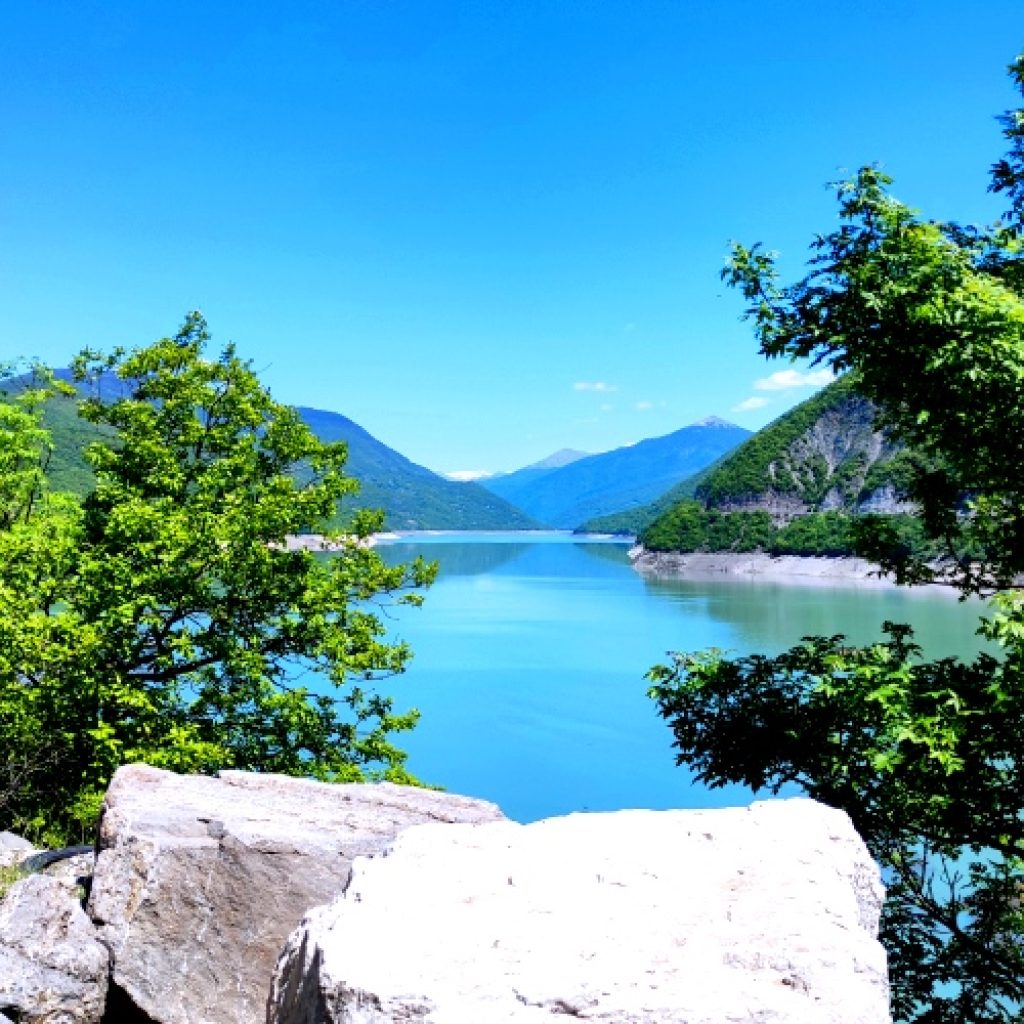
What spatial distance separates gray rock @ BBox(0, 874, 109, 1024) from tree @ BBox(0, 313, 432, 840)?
7177 millimetres

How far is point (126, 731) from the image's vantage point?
14156mm

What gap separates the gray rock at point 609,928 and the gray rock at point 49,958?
6.54 ft

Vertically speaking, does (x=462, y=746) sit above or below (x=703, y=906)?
below

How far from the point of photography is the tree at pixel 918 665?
6.92 m

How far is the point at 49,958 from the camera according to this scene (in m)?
5.84

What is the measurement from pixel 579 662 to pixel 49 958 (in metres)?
54.2

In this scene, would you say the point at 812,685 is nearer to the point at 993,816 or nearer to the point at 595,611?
the point at 993,816

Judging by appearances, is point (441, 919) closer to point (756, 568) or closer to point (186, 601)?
point (186, 601)

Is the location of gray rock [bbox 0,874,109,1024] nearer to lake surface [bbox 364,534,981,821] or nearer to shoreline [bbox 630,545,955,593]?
lake surface [bbox 364,534,981,821]

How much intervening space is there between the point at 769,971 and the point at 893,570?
6.02m

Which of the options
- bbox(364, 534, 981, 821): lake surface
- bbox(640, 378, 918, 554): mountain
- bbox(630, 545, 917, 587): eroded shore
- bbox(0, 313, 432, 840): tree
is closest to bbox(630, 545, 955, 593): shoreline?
bbox(630, 545, 917, 587): eroded shore

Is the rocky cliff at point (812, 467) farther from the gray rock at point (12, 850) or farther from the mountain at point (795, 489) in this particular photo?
the gray rock at point (12, 850)

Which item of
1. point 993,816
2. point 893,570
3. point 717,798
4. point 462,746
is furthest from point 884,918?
point 462,746

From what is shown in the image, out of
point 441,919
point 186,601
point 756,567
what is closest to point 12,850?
point 186,601
